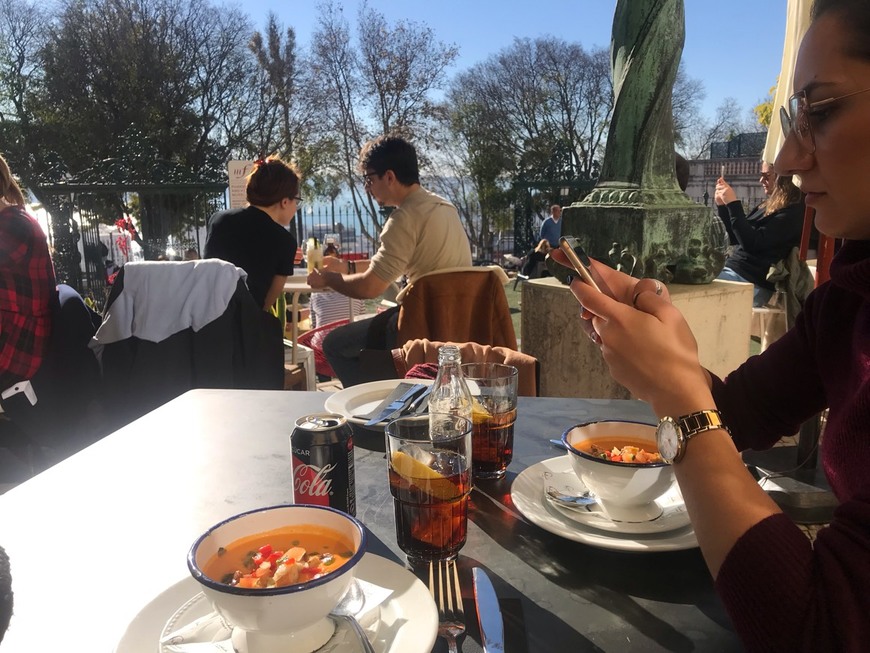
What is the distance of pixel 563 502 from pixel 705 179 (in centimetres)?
2057

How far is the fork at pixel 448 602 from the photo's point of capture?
0.74 meters

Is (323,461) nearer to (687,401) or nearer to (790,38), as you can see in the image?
(687,401)

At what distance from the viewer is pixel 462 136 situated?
1698 centimetres

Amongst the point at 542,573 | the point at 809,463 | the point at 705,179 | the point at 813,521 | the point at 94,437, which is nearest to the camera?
the point at 542,573

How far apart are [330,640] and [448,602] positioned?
0.57 ft

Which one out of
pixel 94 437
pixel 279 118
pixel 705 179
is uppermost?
pixel 279 118

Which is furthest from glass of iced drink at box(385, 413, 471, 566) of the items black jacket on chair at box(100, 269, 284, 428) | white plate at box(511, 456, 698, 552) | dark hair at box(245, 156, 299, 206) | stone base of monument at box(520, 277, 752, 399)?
dark hair at box(245, 156, 299, 206)

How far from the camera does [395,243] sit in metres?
3.47

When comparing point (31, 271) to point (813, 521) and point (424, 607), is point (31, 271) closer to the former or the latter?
point (424, 607)

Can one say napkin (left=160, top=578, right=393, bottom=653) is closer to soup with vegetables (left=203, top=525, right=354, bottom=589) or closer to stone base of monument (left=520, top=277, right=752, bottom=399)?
soup with vegetables (left=203, top=525, right=354, bottom=589)

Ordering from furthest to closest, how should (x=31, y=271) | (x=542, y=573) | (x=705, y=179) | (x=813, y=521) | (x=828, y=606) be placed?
(x=705, y=179)
(x=31, y=271)
(x=813, y=521)
(x=542, y=573)
(x=828, y=606)

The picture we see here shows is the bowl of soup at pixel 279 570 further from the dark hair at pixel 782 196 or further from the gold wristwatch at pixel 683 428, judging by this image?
the dark hair at pixel 782 196

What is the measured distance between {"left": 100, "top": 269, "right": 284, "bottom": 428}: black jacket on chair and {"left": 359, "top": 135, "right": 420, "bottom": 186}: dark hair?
116 cm

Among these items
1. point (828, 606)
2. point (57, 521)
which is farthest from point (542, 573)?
point (57, 521)
